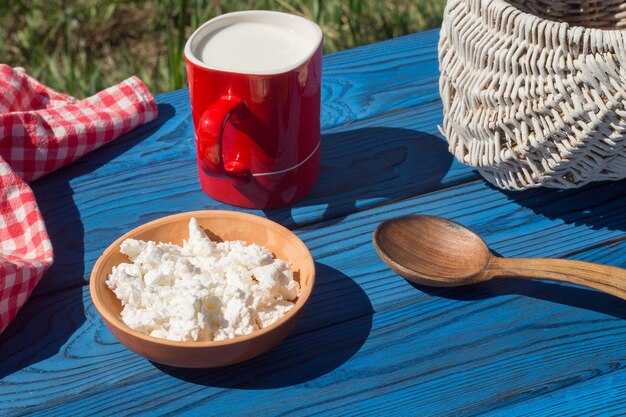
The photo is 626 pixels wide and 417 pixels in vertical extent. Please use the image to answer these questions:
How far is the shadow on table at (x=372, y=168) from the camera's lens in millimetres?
992

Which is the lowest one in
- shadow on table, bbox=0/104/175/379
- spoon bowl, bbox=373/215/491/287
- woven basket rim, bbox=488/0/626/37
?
shadow on table, bbox=0/104/175/379

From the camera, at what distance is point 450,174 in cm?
103

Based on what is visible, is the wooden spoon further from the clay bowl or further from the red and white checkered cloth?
the red and white checkered cloth

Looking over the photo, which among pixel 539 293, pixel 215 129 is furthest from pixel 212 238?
pixel 539 293

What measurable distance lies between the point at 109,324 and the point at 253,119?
292mm

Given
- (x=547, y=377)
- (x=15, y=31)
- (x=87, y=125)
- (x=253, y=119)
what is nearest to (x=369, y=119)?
(x=253, y=119)

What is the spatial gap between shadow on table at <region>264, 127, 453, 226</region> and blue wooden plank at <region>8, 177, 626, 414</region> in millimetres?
79

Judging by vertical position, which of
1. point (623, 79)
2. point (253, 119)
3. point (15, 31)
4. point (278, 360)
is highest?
point (623, 79)

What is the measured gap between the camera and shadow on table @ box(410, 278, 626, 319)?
84cm

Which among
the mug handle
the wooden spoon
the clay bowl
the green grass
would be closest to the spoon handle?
the wooden spoon

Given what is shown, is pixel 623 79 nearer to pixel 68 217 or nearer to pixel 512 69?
pixel 512 69

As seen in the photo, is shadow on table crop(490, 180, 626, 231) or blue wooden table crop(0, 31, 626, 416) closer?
blue wooden table crop(0, 31, 626, 416)

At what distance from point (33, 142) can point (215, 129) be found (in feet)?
1.01

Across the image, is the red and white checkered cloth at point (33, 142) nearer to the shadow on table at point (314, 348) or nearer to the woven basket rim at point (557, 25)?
the shadow on table at point (314, 348)
